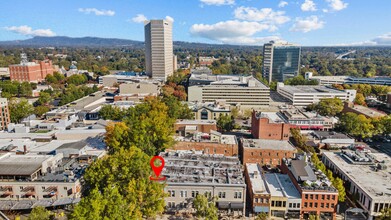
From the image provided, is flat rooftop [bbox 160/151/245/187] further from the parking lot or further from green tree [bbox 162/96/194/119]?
the parking lot

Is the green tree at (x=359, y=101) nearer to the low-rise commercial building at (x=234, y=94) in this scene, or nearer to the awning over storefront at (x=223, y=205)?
the low-rise commercial building at (x=234, y=94)

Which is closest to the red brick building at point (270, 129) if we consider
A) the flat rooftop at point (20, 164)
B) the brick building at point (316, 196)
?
the brick building at point (316, 196)

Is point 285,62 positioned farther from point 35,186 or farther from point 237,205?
point 35,186

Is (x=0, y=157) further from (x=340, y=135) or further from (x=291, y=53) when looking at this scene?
Answer: (x=291, y=53)

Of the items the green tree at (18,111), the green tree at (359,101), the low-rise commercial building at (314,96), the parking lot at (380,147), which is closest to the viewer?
the parking lot at (380,147)

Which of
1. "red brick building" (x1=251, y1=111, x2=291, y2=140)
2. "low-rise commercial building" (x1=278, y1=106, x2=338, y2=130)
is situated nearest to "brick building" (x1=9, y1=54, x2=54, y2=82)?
"low-rise commercial building" (x1=278, y1=106, x2=338, y2=130)

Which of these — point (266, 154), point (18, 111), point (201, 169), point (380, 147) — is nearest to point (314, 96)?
point (380, 147)

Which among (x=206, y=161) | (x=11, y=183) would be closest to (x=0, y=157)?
(x=11, y=183)
